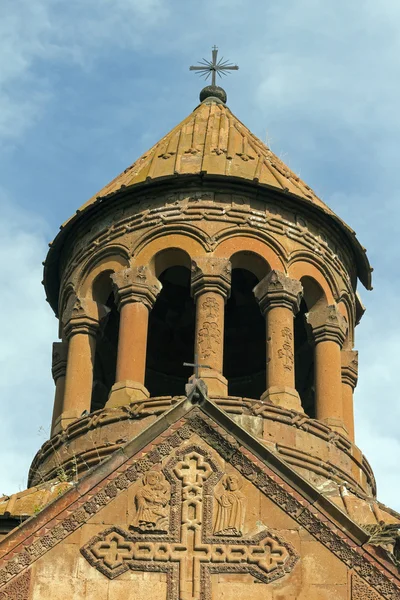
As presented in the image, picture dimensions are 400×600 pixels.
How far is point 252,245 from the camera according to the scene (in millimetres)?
26906

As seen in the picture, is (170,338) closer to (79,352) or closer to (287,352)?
(79,352)

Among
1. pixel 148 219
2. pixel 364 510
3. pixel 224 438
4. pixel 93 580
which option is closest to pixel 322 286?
pixel 148 219

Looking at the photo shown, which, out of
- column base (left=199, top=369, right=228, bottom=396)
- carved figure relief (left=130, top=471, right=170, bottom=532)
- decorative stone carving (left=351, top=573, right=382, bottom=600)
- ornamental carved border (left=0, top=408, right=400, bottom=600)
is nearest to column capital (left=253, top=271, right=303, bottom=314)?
column base (left=199, top=369, right=228, bottom=396)

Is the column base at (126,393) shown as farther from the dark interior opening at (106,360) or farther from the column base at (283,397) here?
the dark interior opening at (106,360)

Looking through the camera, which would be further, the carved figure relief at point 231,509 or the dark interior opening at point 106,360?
the dark interior opening at point 106,360

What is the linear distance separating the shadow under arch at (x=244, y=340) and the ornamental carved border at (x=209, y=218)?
2.44m

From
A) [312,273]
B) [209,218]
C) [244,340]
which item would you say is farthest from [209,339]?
[244,340]

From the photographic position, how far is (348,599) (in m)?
19.5

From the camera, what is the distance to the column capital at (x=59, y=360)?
27594 mm

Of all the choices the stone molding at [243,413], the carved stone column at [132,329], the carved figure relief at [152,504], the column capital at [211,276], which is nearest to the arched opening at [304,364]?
the column capital at [211,276]

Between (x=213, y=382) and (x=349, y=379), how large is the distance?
3.45m

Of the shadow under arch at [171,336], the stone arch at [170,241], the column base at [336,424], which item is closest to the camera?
the column base at [336,424]

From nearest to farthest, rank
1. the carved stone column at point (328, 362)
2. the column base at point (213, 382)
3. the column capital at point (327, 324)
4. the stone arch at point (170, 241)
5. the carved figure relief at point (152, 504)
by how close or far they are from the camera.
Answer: the carved figure relief at point (152, 504)
the column base at point (213, 382)
the carved stone column at point (328, 362)
the stone arch at point (170, 241)
the column capital at point (327, 324)

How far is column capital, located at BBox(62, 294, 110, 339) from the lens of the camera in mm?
26828
